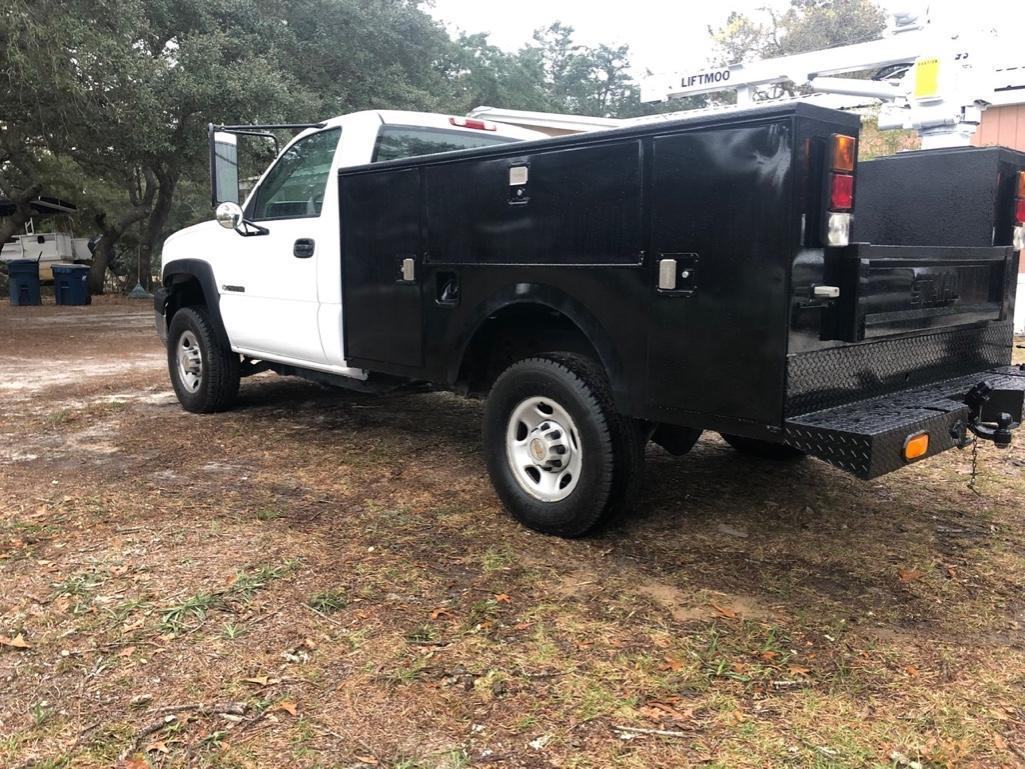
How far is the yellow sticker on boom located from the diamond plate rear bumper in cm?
411

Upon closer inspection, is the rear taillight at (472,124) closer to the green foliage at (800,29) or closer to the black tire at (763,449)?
the black tire at (763,449)

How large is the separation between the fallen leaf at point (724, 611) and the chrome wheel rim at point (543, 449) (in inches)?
33.0

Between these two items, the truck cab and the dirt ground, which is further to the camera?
the truck cab

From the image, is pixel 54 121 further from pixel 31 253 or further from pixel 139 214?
pixel 31 253

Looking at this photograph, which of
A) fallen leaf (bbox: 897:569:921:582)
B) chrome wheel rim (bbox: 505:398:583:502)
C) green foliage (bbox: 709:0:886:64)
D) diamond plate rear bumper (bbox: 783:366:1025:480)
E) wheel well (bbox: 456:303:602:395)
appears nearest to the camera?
diamond plate rear bumper (bbox: 783:366:1025:480)

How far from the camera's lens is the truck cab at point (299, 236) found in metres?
5.31

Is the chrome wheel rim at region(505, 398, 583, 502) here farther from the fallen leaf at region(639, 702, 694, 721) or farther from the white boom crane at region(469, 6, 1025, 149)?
the white boom crane at region(469, 6, 1025, 149)

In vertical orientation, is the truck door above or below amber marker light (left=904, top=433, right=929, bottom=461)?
above

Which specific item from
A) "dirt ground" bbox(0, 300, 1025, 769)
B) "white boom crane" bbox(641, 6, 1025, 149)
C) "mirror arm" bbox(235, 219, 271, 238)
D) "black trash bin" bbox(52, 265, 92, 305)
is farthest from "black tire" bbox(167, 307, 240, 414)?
"black trash bin" bbox(52, 265, 92, 305)

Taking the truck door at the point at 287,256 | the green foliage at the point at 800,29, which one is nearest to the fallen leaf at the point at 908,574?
the truck door at the point at 287,256

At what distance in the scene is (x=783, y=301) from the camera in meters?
3.06

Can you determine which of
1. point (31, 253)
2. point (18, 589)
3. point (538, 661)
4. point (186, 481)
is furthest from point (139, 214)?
point (538, 661)

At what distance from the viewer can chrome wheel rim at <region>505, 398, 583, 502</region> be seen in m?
3.94

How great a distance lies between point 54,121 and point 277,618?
12111 mm
